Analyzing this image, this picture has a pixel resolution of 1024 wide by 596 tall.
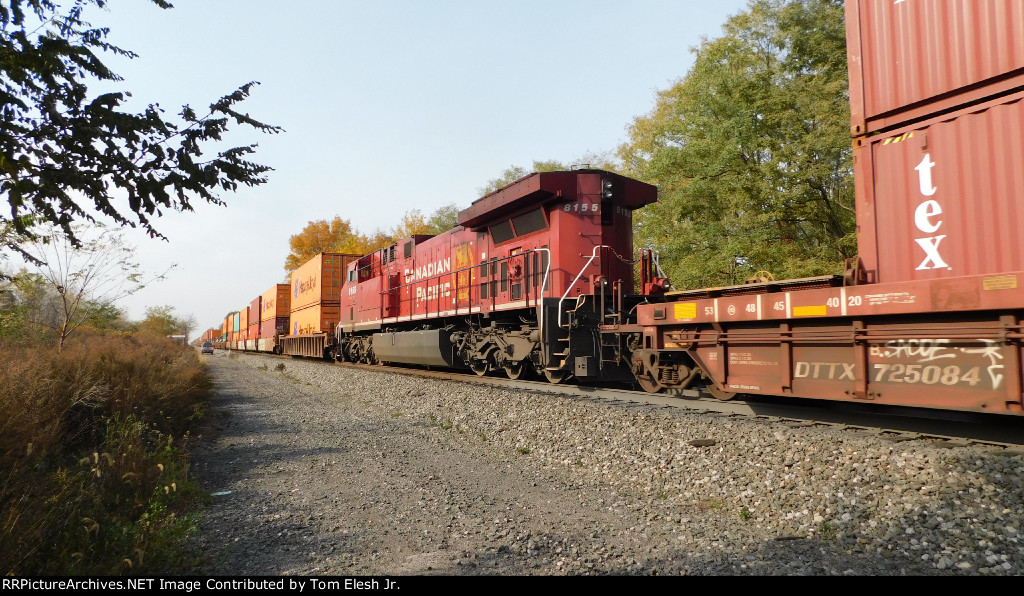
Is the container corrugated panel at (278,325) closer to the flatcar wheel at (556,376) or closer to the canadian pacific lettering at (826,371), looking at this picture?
the flatcar wheel at (556,376)

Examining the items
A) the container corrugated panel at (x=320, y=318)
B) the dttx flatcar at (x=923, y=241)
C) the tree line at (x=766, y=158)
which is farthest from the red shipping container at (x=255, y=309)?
the dttx flatcar at (x=923, y=241)

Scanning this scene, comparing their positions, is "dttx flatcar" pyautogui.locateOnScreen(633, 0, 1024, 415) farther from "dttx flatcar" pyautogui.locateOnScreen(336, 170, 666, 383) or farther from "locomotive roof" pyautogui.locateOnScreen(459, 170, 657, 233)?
"locomotive roof" pyautogui.locateOnScreen(459, 170, 657, 233)

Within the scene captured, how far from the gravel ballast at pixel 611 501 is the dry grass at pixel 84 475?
344mm

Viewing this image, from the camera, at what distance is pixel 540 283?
32.1 ft

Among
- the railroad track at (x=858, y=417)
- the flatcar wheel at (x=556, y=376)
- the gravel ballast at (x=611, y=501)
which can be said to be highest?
the flatcar wheel at (x=556, y=376)

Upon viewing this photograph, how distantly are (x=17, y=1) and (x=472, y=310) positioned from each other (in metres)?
9.48

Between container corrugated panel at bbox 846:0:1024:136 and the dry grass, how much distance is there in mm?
6682

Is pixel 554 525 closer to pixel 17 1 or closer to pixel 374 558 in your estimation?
pixel 374 558

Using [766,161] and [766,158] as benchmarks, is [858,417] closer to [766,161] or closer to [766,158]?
[766,161]

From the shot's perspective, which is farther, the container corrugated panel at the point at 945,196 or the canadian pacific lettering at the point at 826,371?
the canadian pacific lettering at the point at 826,371

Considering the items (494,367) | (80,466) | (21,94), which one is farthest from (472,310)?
(21,94)

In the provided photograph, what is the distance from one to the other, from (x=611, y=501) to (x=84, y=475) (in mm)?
4078

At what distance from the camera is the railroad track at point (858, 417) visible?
15.4ft

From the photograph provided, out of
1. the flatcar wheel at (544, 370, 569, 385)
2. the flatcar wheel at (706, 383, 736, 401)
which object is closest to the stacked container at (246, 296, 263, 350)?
the flatcar wheel at (544, 370, 569, 385)
